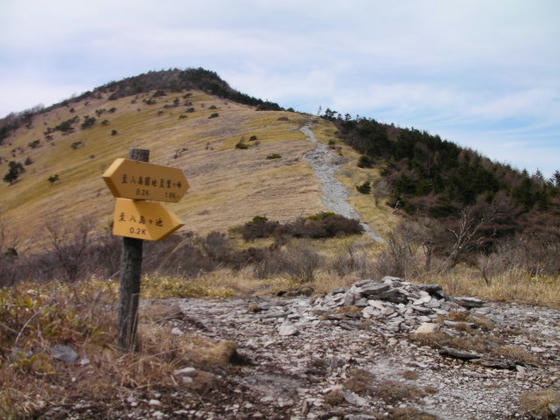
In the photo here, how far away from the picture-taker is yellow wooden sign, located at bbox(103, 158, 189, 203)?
3.27 meters

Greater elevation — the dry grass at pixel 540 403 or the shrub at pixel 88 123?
the shrub at pixel 88 123

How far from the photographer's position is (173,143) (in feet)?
143

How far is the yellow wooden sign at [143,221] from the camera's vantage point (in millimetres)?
3400

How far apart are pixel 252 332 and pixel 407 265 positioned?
15.3ft

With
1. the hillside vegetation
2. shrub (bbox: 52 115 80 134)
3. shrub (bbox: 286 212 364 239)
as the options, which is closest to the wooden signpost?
the hillside vegetation

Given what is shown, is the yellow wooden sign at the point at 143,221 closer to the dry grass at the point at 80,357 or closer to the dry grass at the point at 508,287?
the dry grass at the point at 80,357

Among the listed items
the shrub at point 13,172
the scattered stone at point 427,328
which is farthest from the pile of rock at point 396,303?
the shrub at point 13,172

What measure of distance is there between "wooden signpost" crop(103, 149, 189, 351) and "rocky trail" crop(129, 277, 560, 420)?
27.1 inches

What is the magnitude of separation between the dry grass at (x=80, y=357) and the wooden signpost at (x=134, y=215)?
23 centimetres

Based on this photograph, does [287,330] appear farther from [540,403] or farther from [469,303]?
[469,303]

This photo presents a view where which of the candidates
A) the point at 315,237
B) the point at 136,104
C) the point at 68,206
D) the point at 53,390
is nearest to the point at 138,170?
the point at 53,390

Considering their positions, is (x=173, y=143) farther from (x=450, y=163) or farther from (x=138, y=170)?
(x=138, y=170)

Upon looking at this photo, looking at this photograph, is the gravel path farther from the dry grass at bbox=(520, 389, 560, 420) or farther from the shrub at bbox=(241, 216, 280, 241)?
the dry grass at bbox=(520, 389, 560, 420)

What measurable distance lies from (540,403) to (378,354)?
5.23 ft
